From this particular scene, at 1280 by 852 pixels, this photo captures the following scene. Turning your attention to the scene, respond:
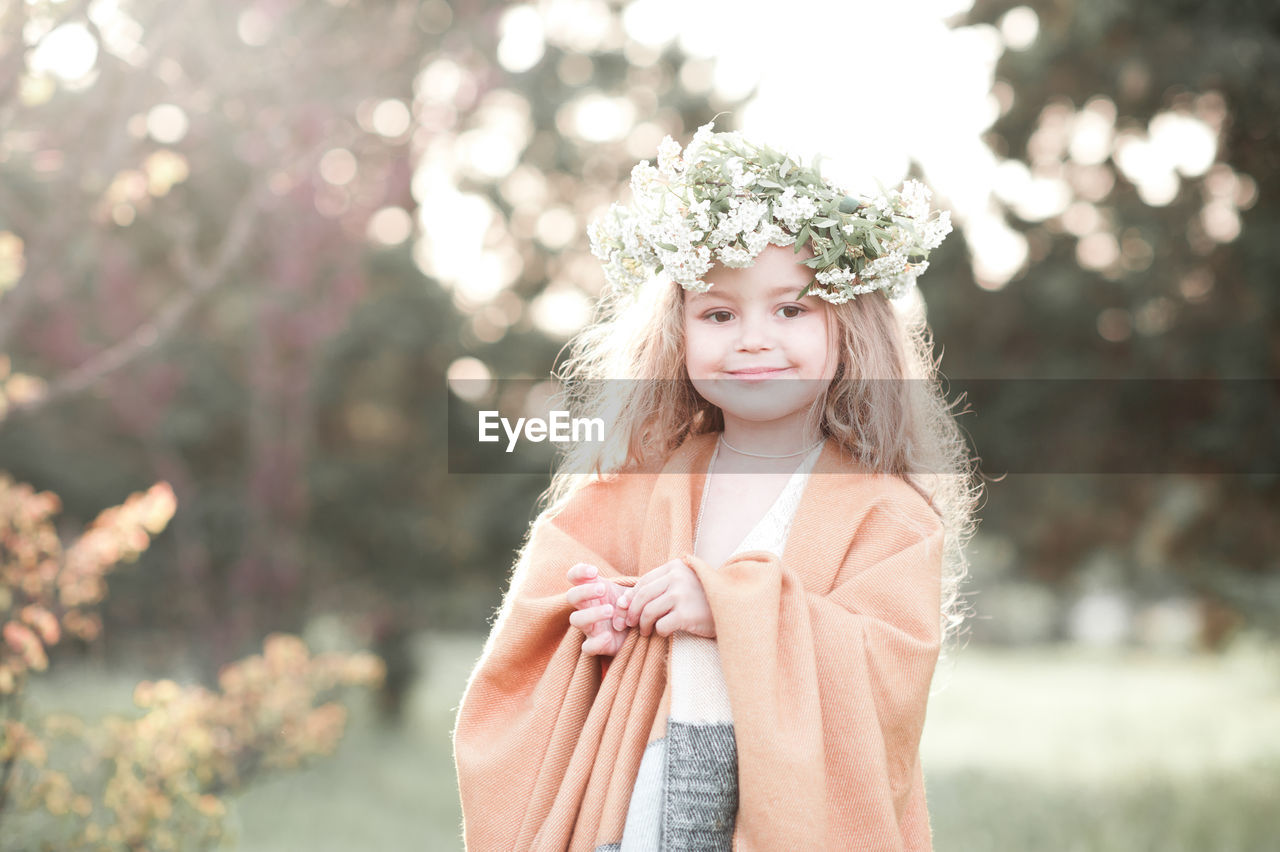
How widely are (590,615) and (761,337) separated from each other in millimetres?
584

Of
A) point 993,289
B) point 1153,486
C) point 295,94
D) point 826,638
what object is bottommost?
point 826,638

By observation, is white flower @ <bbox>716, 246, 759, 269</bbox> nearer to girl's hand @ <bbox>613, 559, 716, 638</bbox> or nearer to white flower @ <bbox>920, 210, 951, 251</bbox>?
white flower @ <bbox>920, 210, 951, 251</bbox>

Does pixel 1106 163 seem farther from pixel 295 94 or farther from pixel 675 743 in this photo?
pixel 675 743

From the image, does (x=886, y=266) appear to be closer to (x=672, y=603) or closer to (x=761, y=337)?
(x=761, y=337)

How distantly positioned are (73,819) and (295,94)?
11.0 ft

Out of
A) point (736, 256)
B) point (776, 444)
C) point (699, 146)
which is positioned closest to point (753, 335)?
point (736, 256)

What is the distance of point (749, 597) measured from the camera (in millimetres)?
1745

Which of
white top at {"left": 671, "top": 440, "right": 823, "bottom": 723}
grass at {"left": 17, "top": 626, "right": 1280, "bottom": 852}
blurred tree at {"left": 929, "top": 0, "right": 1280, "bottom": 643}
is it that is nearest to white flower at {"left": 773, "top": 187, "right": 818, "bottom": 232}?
white top at {"left": 671, "top": 440, "right": 823, "bottom": 723}

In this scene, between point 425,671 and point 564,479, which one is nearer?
point 564,479

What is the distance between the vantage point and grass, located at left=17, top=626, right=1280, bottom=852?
515 cm

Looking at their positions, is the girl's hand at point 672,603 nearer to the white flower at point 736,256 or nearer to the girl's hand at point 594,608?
the girl's hand at point 594,608

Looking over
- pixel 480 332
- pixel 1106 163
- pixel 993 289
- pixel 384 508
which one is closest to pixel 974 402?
pixel 993 289

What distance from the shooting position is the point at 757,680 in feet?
5.59

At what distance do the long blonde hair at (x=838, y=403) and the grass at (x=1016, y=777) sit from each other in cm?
80
